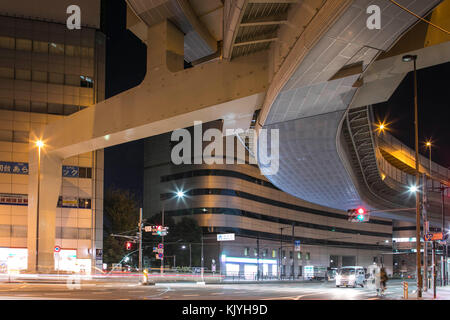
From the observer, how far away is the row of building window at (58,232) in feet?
169

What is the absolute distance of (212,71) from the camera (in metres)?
17.6

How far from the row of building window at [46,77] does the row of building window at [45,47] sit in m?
2.47

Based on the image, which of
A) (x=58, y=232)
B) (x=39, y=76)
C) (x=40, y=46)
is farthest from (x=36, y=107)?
(x=58, y=232)

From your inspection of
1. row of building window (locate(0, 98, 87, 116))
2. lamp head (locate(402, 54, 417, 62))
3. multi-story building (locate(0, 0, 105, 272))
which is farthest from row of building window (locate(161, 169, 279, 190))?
lamp head (locate(402, 54, 417, 62))

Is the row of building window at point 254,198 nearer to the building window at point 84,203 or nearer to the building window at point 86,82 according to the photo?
the building window at point 84,203

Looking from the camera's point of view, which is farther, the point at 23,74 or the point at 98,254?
the point at 98,254

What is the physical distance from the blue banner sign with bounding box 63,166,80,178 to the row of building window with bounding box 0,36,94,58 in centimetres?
1350

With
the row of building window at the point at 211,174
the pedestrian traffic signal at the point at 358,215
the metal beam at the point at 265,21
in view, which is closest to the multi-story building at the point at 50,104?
the row of building window at the point at 211,174

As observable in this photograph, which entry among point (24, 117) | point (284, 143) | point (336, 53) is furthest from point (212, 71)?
point (24, 117)

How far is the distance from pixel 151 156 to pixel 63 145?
234 feet

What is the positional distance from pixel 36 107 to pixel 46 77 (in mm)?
3810

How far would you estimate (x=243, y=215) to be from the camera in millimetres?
86688

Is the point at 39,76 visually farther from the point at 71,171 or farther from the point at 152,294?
the point at 152,294

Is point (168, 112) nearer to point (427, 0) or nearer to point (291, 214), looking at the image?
point (427, 0)
